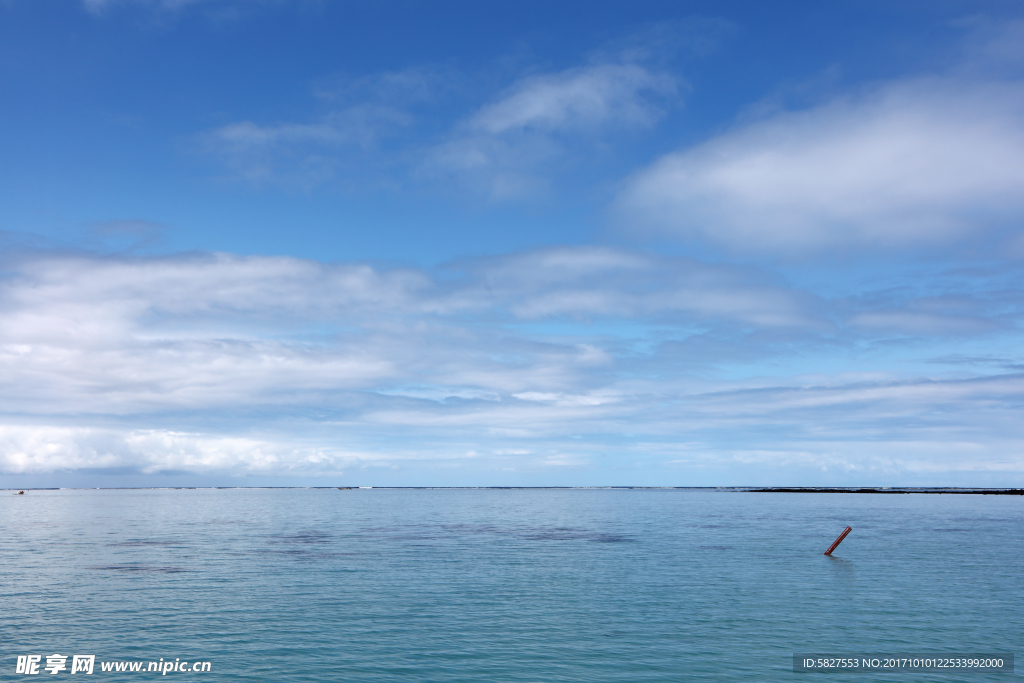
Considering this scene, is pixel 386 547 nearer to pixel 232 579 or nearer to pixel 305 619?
pixel 232 579

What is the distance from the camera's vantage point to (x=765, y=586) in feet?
180

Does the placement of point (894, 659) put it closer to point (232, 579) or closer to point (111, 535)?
point (232, 579)

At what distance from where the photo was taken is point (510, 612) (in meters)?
Result: 44.3

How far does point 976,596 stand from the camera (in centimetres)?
5012

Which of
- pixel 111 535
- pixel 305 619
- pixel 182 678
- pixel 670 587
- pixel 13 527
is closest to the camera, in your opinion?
pixel 182 678

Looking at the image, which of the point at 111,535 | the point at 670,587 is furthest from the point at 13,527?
the point at 670,587

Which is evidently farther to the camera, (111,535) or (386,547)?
(111,535)

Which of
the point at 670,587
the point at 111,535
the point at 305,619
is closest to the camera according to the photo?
the point at 305,619

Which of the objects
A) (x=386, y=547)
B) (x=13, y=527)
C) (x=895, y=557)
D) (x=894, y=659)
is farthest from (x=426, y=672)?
(x=13, y=527)

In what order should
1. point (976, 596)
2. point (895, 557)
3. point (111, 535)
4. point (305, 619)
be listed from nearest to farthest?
1. point (305, 619)
2. point (976, 596)
3. point (895, 557)
4. point (111, 535)

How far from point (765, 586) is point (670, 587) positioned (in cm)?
775

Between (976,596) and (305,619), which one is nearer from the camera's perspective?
(305,619)

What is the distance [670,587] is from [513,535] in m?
53.1

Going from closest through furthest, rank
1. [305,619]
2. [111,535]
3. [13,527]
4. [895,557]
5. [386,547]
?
[305,619] → [895,557] → [386,547] → [111,535] → [13,527]
